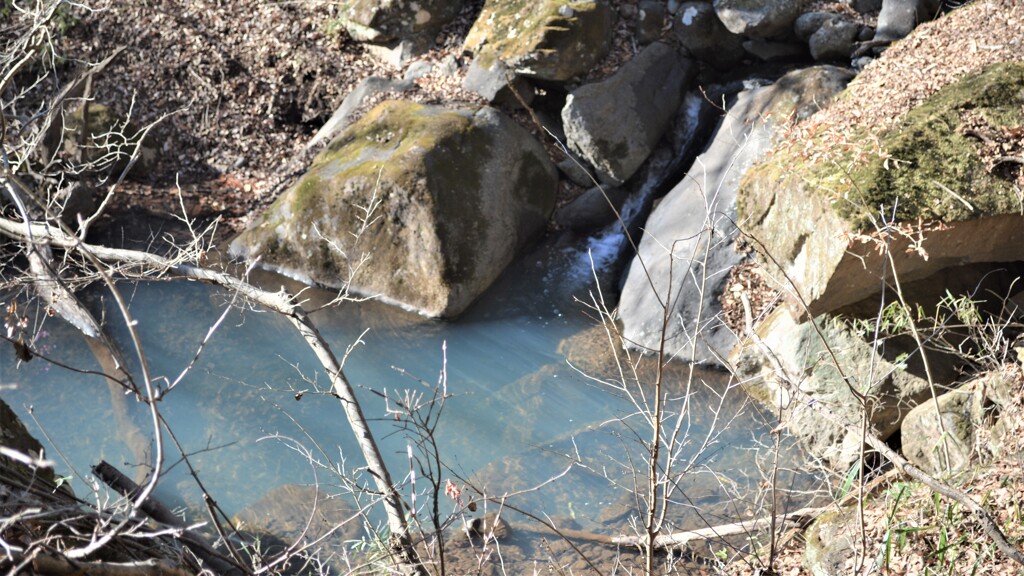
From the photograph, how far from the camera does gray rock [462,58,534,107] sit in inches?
316

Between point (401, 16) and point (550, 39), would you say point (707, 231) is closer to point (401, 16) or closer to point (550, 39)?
point (550, 39)

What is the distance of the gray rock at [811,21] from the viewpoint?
7680 millimetres

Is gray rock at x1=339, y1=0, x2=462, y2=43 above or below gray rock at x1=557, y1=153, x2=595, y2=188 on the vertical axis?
above

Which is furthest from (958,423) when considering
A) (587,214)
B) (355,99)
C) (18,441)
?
(355,99)

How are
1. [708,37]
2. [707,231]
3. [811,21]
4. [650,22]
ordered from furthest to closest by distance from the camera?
[650,22] → [708,37] → [811,21] → [707,231]

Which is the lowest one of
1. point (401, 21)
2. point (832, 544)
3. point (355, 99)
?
point (832, 544)

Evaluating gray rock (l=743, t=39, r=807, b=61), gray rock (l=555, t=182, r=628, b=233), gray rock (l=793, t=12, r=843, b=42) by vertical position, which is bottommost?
gray rock (l=555, t=182, r=628, b=233)

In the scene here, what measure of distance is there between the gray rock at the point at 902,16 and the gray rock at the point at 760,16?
32.1 inches

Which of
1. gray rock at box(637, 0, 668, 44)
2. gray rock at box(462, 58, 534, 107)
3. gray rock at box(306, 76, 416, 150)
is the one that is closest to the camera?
gray rock at box(462, 58, 534, 107)

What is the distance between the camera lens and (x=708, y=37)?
8.22m

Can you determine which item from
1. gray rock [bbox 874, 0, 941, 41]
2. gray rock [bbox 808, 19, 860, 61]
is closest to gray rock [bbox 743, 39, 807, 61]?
gray rock [bbox 808, 19, 860, 61]

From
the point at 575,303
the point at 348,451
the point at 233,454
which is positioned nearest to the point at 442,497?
the point at 348,451

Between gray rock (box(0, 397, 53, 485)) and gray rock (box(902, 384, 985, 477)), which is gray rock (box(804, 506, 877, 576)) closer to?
gray rock (box(902, 384, 985, 477))

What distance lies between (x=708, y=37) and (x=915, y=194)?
4.15 meters
